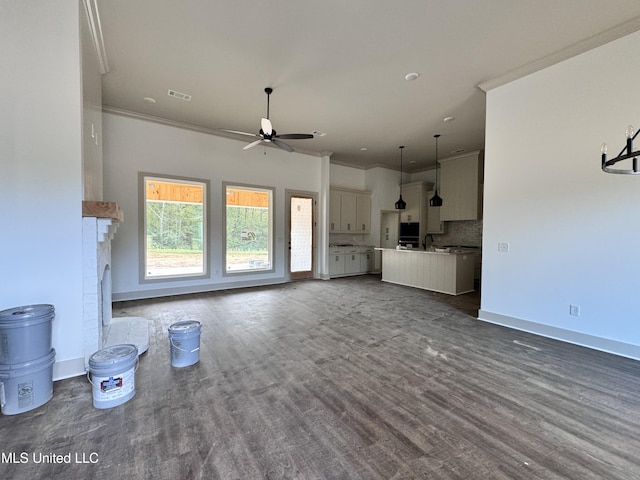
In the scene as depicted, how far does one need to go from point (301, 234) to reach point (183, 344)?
495 cm

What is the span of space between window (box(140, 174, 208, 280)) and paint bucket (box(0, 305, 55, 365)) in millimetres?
3385

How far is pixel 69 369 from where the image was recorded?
2463 millimetres

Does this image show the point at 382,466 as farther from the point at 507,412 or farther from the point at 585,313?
the point at 585,313

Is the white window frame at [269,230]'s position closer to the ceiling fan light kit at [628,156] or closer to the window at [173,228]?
the window at [173,228]

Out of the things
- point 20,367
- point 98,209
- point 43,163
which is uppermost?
point 43,163

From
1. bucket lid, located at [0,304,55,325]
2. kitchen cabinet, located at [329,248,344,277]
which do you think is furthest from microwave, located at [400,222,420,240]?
bucket lid, located at [0,304,55,325]

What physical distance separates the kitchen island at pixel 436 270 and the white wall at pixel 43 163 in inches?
239

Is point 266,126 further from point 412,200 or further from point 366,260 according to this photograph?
point 412,200

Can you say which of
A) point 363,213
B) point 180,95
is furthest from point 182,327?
point 363,213

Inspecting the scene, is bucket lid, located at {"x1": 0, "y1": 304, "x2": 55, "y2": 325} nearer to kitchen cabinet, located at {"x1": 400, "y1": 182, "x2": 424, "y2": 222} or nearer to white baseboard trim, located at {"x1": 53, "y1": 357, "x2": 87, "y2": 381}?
white baseboard trim, located at {"x1": 53, "y1": 357, "x2": 87, "y2": 381}

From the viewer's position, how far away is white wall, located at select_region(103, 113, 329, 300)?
197 inches

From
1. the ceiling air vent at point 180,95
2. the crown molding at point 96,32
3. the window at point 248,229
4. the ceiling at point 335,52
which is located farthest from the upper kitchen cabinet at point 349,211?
the crown molding at point 96,32

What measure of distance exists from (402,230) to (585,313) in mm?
6246

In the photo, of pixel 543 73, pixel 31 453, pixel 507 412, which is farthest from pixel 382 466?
pixel 543 73
